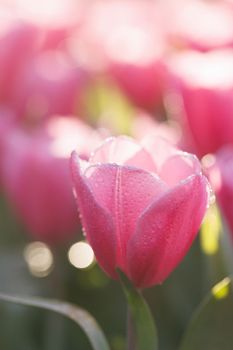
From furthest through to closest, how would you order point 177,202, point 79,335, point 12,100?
point 12,100 → point 79,335 → point 177,202

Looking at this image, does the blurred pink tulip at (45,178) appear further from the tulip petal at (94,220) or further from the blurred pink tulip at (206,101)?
the tulip petal at (94,220)

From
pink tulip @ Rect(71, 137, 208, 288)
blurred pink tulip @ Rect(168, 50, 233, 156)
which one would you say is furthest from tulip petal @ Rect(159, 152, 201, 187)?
blurred pink tulip @ Rect(168, 50, 233, 156)

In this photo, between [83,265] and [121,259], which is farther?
[83,265]

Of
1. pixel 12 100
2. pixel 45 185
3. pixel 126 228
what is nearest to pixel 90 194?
pixel 126 228

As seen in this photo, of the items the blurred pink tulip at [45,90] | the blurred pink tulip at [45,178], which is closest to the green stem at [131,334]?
the blurred pink tulip at [45,178]

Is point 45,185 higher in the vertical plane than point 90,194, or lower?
lower

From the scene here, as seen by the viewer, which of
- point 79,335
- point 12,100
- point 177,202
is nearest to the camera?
point 177,202

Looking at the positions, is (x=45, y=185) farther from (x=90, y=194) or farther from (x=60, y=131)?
(x=90, y=194)

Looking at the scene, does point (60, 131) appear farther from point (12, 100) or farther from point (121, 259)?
point (121, 259)
